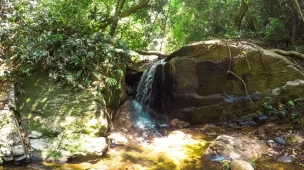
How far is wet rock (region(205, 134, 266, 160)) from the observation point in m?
5.53

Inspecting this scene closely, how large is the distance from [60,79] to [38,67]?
750mm

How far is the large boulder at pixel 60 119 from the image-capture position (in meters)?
5.37

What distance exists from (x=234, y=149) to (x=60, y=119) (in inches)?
162

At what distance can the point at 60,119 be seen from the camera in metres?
6.01

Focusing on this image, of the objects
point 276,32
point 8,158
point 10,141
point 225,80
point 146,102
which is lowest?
point 8,158

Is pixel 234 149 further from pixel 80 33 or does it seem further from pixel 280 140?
pixel 80 33

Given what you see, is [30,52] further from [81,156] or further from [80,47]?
[81,156]

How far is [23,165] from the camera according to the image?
187 inches

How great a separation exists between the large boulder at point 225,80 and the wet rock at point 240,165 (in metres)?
3.34

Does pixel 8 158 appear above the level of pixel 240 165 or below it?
above

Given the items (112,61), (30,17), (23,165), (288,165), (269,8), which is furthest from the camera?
(269,8)

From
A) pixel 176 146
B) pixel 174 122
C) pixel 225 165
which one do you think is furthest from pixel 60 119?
pixel 225 165

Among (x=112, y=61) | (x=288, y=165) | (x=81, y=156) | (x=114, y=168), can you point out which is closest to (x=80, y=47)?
(x=112, y=61)

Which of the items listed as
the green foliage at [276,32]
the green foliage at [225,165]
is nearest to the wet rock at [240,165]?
the green foliage at [225,165]
